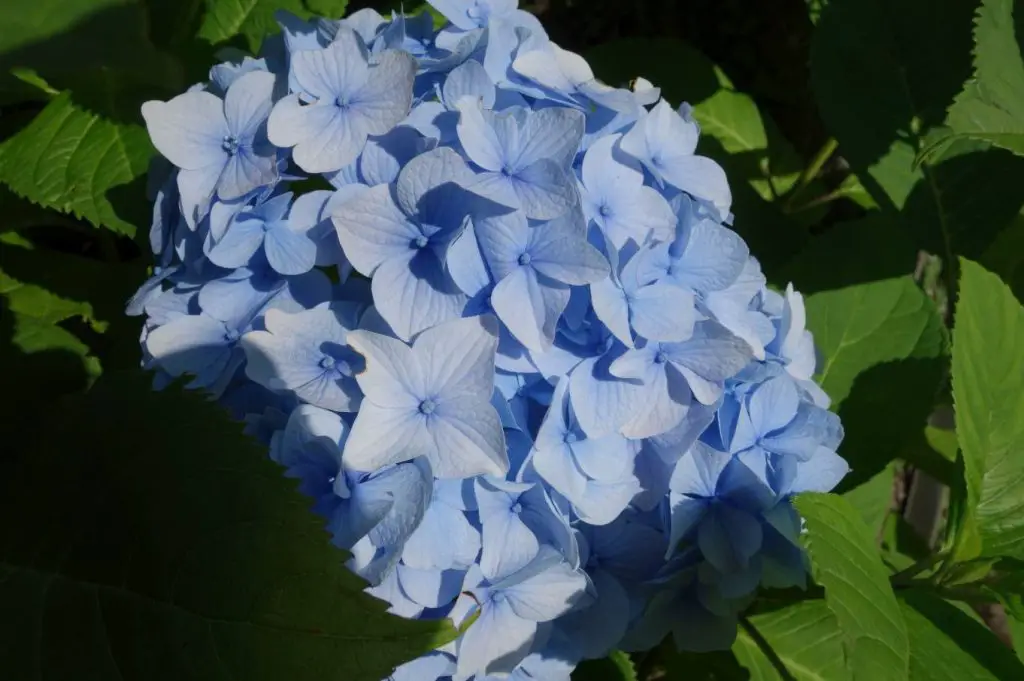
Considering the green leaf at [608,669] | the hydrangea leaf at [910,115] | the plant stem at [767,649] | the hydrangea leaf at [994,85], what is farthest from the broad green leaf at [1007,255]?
the green leaf at [608,669]

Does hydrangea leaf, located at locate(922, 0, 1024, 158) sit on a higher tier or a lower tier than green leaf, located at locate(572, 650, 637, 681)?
higher

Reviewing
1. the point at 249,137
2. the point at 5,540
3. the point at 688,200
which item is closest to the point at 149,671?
the point at 5,540

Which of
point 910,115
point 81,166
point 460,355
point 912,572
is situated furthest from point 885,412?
point 81,166

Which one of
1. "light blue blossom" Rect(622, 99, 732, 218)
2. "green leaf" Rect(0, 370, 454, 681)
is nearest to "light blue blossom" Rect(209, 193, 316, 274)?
"green leaf" Rect(0, 370, 454, 681)

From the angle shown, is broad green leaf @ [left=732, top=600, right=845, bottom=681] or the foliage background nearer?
the foliage background

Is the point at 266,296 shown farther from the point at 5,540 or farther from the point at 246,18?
the point at 246,18

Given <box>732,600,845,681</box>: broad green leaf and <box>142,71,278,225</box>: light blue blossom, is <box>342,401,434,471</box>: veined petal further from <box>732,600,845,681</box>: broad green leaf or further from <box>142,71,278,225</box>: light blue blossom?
<box>732,600,845,681</box>: broad green leaf

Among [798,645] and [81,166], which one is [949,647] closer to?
[798,645]
